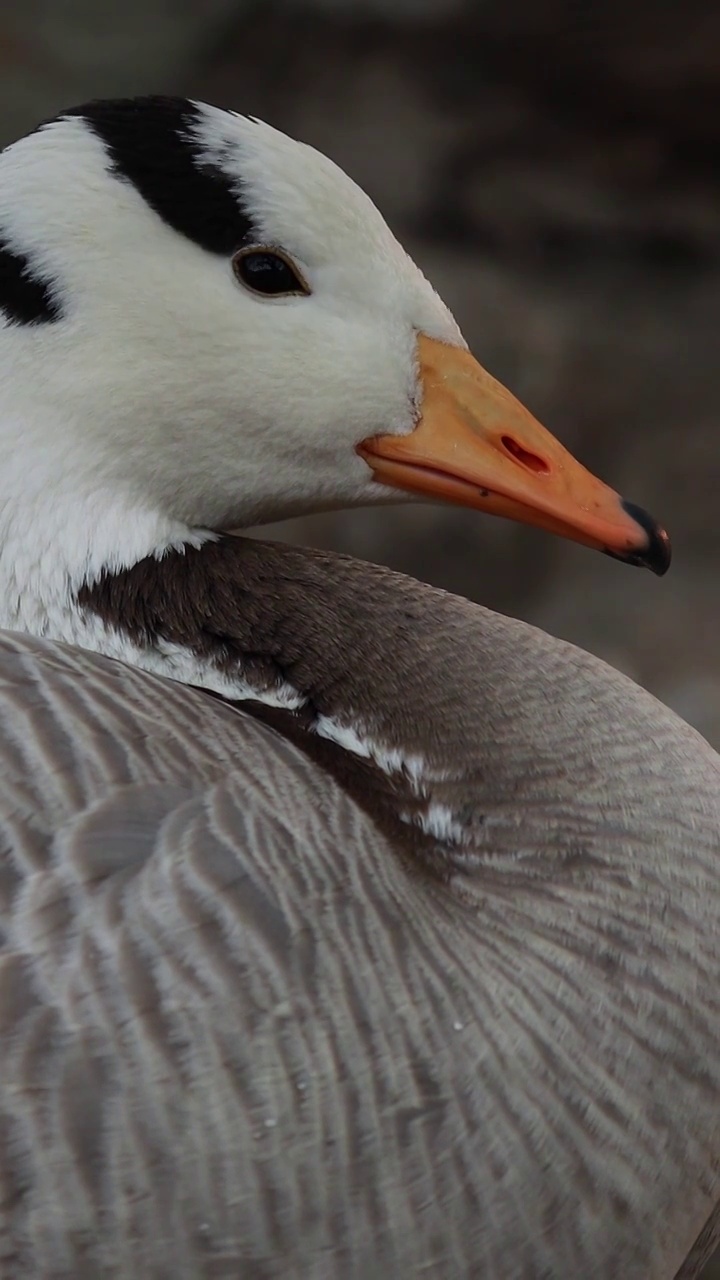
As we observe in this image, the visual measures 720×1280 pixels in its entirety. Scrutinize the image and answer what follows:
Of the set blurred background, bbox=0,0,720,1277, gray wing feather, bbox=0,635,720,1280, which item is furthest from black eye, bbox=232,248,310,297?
blurred background, bbox=0,0,720,1277

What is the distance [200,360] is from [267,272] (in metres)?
0.09

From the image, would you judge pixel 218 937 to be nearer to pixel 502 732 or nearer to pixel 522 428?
pixel 502 732

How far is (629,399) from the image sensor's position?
321cm

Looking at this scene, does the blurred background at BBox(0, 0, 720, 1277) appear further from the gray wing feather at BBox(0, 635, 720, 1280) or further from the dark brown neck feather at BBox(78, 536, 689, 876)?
the gray wing feather at BBox(0, 635, 720, 1280)

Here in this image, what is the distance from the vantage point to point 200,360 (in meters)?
1.13

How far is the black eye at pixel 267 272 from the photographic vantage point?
1.12 m

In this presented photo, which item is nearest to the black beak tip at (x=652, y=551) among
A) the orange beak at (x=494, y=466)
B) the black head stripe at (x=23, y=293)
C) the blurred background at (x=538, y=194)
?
the orange beak at (x=494, y=466)

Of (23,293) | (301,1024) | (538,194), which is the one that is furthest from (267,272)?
(538,194)

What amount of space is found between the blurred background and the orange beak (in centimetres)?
184

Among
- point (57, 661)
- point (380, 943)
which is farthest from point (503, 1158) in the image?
point (57, 661)

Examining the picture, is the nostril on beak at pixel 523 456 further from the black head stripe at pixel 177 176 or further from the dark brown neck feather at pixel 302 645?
the black head stripe at pixel 177 176

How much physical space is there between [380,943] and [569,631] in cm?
227

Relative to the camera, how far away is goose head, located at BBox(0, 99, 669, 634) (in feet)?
3.63

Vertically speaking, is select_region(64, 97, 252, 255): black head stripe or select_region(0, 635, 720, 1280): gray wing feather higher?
select_region(64, 97, 252, 255): black head stripe
